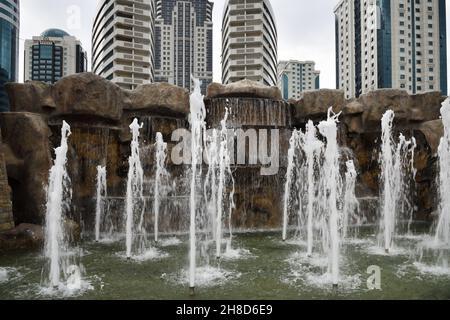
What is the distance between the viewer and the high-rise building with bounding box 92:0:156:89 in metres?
54.9

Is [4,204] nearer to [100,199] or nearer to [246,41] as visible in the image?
[100,199]

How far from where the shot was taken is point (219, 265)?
8.12 metres

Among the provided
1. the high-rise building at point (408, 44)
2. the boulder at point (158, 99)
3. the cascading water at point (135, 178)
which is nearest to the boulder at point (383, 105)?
the boulder at point (158, 99)

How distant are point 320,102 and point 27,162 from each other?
12.2 meters

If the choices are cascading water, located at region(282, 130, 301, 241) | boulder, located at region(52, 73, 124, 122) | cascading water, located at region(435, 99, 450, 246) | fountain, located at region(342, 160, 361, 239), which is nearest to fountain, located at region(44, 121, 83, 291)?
boulder, located at region(52, 73, 124, 122)

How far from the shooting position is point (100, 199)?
1288 cm

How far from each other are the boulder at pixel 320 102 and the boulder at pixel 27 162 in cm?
1094

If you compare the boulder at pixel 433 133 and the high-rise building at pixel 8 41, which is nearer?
the boulder at pixel 433 133

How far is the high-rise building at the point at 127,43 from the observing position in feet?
180

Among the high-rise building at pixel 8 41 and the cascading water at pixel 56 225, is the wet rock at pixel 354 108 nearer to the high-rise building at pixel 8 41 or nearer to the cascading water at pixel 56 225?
the cascading water at pixel 56 225

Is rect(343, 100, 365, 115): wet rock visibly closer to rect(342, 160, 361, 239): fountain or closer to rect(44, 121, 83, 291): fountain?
rect(342, 160, 361, 239): fountain

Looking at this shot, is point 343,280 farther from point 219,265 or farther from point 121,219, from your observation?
point 121,219

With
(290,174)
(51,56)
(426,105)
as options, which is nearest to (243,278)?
(290,174)

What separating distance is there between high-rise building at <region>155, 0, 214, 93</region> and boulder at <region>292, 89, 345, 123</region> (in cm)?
10223
